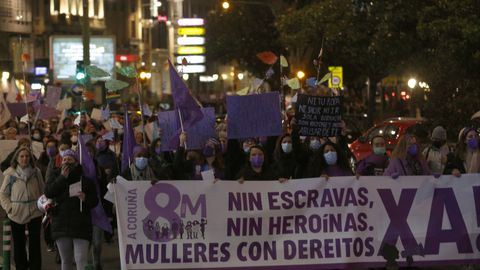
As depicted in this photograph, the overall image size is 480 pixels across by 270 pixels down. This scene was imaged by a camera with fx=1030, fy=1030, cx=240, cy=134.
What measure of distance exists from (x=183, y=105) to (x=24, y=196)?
1948 mm

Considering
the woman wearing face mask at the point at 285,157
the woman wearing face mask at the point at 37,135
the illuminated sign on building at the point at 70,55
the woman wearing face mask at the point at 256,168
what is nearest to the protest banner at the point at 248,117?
the woman wearing face mask at the point at 285,157

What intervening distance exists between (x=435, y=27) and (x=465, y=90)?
2252 millimetres

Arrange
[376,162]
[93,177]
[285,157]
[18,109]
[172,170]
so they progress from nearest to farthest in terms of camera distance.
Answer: [93,177]
[172,170]
[376,162]
[285,157]
[18,109]

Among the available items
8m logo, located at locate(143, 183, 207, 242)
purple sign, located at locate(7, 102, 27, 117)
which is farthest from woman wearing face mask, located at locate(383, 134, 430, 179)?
purple sign, located at locate(7, 102, 27, 117)

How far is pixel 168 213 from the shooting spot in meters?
9.69

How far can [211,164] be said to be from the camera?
11.8m

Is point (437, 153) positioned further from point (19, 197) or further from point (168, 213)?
point (19, 197)

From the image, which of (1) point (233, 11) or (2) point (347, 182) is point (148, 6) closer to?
(1) point (233, 11)

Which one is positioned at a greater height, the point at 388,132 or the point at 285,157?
the point at 285,157

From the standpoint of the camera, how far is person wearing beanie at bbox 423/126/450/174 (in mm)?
11664

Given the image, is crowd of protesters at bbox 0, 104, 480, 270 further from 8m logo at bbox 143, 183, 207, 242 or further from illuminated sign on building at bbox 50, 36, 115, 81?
illuminated sign on building at bbox 50, 36, 115, 81

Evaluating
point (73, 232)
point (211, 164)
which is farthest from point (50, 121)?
point (73, 232)

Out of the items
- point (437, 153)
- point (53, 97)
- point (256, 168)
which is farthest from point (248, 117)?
point (53, 97)

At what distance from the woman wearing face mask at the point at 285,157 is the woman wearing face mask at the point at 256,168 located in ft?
1.77
